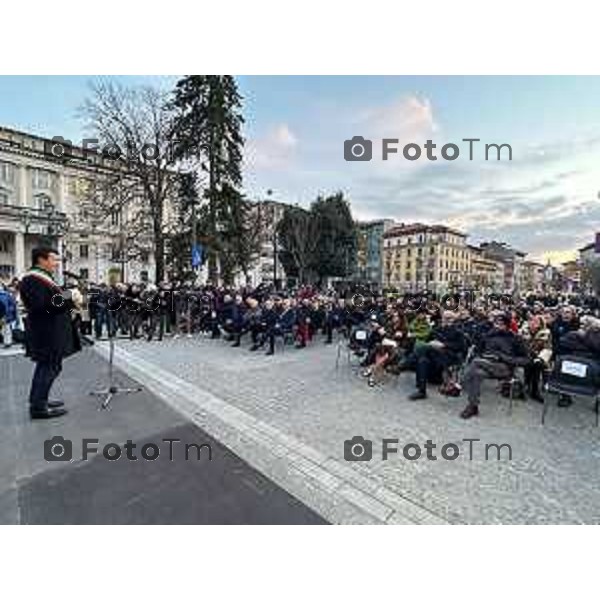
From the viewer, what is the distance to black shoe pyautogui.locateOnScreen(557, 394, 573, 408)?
671 cm

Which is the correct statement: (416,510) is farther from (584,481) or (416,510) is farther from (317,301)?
(317,301)

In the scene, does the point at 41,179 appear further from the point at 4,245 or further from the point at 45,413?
the point at 45,413

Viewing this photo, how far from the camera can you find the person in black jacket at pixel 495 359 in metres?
6.27

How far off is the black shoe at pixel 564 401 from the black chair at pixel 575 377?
577 mm

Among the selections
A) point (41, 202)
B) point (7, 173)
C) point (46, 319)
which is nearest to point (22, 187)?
point (7, 173)

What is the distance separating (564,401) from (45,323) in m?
7.17

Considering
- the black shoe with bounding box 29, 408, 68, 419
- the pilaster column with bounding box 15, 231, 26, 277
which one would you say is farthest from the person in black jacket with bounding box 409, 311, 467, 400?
the pilaster column with bounding box 15, 231, 26, 277

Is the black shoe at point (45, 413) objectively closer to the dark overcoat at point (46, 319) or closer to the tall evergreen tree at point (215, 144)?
the dark overcoat at point (46, 319)

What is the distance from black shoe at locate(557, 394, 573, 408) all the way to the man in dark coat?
6803 mm

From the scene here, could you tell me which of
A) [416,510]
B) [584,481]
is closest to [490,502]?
[416,510]

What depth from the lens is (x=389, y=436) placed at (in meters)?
5.29

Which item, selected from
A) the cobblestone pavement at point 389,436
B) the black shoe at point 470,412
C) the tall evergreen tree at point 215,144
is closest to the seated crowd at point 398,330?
the black shoe at point 470,412

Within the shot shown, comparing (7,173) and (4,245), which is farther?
(4,245)

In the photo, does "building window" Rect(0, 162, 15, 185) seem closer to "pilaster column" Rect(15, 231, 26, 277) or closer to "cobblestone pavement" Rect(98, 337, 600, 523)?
"pilaster column" Rect(15, 231, 26, 277)
